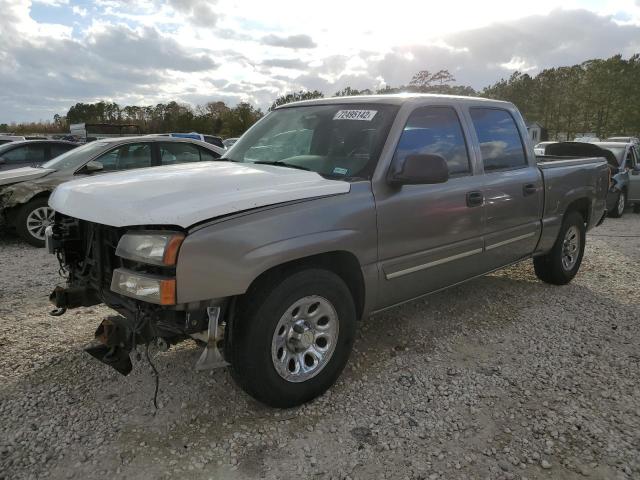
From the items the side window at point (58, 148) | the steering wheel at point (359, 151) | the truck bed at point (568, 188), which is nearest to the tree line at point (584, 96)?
the truck bed at point (568, 188)

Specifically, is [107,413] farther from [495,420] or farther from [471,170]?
[471,170]

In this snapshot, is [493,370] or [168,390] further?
[493,370]

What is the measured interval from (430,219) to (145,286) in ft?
6.50

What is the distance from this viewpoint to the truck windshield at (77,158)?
23.7ft

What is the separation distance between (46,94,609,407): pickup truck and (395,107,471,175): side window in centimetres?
1

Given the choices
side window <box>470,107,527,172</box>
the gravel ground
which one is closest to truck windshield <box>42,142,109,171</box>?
the gravel ground

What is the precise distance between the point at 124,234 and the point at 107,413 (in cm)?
112

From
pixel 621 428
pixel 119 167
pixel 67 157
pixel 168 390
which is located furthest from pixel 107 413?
pixel 67 157

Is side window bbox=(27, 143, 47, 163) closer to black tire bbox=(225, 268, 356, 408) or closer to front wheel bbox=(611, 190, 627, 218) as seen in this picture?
black tire bbox=(225, 268, 356, 408)

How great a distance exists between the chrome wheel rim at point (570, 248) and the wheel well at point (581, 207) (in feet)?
0.70

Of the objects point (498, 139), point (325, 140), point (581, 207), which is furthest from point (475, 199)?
point (581, 207)

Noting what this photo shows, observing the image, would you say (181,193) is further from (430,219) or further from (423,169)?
(430,219)

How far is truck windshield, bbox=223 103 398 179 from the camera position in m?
3.33

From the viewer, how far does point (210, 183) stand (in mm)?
2859
